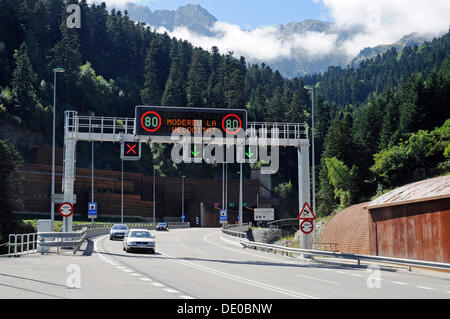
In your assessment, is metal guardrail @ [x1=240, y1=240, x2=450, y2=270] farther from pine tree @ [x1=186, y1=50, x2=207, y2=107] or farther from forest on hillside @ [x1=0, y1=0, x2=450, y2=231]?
pine tree @ [x1=186, y1=50, x2=207, y2=107]

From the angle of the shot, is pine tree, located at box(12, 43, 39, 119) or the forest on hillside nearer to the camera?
the forest on hillside

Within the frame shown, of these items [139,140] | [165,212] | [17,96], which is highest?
[17,96]

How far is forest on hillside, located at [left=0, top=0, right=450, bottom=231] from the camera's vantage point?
297 feet

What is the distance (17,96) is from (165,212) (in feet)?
128

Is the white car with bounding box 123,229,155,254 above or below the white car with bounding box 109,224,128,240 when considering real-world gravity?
above

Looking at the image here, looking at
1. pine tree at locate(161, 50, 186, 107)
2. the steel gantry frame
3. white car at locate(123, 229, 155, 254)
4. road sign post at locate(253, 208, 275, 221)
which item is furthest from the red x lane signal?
pine tree at locate(161, 50, 186, 107)

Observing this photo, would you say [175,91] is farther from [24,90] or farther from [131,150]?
[131,150]

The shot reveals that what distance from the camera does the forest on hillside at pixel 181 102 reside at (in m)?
90.6

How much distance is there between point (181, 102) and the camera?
156 meters

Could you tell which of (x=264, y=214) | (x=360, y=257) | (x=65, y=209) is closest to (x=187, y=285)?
(x=360, y=257)

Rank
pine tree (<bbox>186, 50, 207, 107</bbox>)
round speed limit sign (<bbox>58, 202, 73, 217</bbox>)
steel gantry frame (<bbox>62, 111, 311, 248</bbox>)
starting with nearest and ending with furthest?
round speed limit sign (<bbox>58, 202, 73, 217</bbox>), steel gantry frame (<bbox>62, 111, 311, 248</bbox>), pine tree (<bbox>186, 50, 207, 107</bbox>)

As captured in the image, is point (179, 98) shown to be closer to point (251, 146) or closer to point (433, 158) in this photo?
point (433, 158)
